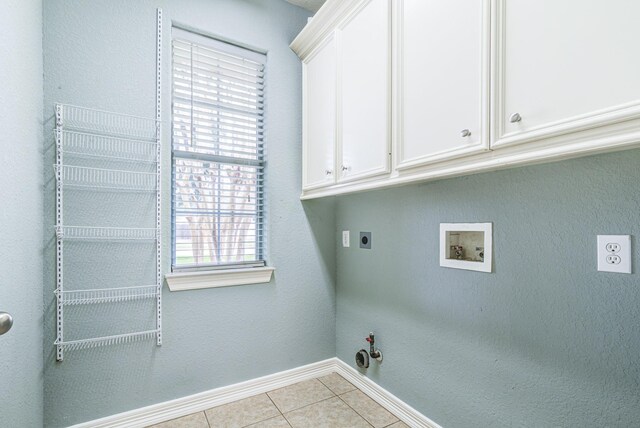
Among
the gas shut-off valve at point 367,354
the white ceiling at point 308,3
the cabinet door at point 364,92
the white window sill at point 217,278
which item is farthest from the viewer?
the white ceiling at point 308,3

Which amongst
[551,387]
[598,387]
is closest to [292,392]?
[551,387]

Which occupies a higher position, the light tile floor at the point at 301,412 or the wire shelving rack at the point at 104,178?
the wire shelving rack at the point at 104,178

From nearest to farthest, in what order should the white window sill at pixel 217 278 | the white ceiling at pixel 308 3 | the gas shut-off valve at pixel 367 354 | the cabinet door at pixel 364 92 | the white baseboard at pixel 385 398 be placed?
the cabinet door at pixel 364 92
the white baseboard at pixel 385 398
the white window sill at pixel 217 278
the gas shut-off valve at pixel 367 354
the white ceiling at pixel 308 3

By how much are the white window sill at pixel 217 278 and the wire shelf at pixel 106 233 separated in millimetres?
253

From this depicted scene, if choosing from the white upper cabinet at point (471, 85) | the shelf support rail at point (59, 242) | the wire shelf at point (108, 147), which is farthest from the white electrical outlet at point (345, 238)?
the shelf support rail at point (59, 242)

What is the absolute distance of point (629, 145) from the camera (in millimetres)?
728

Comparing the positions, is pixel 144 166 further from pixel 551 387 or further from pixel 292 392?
pixel 551 387

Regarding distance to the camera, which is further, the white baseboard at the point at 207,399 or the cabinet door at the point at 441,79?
the white baseboard at the point at 207,399

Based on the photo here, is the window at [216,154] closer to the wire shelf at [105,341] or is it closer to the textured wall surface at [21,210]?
the wire shelf at [105,341]

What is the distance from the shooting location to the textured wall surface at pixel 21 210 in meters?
1.03

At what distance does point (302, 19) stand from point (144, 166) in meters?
1.50

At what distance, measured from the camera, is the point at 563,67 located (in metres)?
0.82

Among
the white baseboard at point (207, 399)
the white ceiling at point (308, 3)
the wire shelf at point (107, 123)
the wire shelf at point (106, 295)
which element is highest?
the white ceiling at point (308, 3)

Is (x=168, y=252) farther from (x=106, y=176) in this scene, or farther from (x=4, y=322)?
(x=4, y=322)
